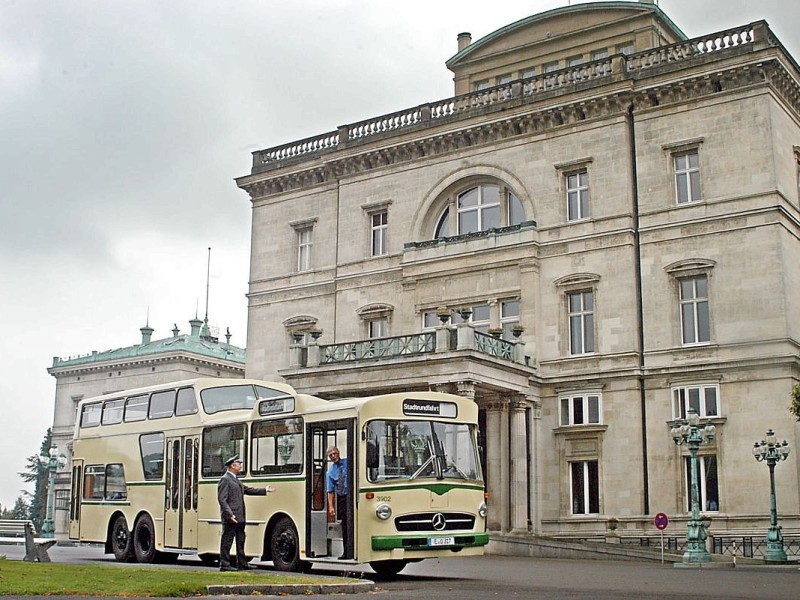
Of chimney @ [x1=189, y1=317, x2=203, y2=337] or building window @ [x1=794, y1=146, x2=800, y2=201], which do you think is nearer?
building window @ [x1=794, y1=146, x2=800, y2=201]

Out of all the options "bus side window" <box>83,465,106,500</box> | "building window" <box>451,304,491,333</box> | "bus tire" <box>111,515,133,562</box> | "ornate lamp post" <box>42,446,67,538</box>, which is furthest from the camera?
"ornate lamp post" <box>42,446,67,538</box>

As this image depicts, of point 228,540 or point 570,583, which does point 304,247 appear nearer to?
point 228,540

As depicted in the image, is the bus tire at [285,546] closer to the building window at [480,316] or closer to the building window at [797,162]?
the building window at [480,316]

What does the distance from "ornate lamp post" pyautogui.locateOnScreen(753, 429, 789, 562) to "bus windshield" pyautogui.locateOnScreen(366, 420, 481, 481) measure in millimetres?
12549

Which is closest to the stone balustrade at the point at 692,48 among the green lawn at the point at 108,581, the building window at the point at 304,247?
the building window at the point at 304,247

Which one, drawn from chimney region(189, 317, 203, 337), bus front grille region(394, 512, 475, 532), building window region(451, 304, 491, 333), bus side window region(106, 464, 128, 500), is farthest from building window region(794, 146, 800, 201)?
chimney region(189, 317, 203, 337)

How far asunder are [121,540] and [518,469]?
13916mm

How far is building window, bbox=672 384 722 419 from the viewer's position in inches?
1300

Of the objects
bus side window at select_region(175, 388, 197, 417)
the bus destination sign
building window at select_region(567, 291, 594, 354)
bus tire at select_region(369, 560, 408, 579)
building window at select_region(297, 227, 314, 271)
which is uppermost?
building window at select_region(297, 227, 314, 271)

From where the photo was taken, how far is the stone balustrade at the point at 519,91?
34312 millimetres

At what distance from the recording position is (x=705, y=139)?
113ft

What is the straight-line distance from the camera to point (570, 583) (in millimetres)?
17766

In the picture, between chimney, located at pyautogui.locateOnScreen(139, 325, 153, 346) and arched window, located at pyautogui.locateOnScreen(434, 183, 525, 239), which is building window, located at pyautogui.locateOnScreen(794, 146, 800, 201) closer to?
arched window, located at pyautogui.locateOnScreen(434, 183, 525, 239)

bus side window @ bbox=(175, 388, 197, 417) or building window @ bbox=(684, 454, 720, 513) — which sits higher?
bus side window @ bbox=(175, 388, 197, 417)
